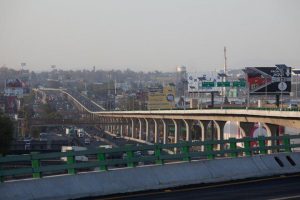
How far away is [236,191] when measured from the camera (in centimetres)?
1986

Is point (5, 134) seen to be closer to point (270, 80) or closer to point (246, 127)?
point (246, 127)

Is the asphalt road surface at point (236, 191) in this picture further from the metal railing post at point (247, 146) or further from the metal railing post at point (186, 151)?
the metal railing post at point (247, 146)

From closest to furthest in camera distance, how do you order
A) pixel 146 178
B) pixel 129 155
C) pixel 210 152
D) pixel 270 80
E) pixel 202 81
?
pixel 146 178
pixel 129 155
pixel 210 152
pixel 270 80
pixel 202 81

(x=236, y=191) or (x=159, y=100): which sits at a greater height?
(x=159, y=100)

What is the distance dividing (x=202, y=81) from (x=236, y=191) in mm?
105106

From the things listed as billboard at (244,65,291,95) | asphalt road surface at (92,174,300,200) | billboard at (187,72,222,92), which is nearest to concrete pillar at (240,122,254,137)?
billboard at (244,65,291,95)

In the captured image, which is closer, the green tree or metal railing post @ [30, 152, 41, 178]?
metal railing post @ [30, 152, 41, 178]

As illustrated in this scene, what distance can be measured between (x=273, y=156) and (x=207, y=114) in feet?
273

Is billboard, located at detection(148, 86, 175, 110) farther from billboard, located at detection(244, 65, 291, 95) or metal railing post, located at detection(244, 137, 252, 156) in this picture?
metal railing post, located at detection(244, 137, 252, 156)

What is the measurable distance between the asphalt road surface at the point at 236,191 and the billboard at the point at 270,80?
74.5 meters

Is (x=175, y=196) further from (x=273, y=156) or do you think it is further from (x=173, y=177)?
(x=273, y=156)

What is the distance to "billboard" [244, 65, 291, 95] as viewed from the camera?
95625mm

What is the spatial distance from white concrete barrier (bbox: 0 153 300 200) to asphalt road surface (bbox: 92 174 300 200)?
0.46 m

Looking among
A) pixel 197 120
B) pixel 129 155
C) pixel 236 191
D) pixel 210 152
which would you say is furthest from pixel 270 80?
pixel 236 191
